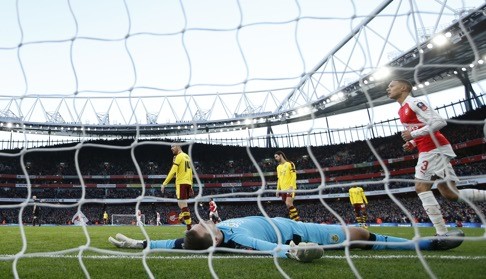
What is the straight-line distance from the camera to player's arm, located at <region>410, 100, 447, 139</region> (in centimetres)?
351

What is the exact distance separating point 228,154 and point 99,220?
14879mm

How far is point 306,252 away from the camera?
2859mm

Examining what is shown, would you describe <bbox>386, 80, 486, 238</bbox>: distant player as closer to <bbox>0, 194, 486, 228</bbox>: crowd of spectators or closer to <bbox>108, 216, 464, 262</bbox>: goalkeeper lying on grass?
<bbox>108, 216, 464, 262</bbox>: goalkeeper lying on grass

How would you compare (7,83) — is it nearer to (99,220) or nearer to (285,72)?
(285,72)

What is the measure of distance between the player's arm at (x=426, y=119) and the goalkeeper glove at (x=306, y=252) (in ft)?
5.37

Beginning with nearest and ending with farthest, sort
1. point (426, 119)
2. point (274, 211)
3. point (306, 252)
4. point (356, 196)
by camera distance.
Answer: point (306, 252) → point (426, 119) → point (356, 196) → point (274, 211)

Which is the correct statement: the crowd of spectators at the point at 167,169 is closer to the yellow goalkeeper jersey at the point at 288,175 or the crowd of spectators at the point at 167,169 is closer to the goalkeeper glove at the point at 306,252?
the yellow goalkeeper jersey at the point at 288,175

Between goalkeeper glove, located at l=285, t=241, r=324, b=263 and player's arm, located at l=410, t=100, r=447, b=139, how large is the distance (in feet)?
5.37

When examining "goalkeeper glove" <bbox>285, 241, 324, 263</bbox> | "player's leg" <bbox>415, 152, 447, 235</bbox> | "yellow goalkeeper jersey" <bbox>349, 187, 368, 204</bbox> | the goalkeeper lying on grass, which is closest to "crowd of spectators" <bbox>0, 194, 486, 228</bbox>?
"yellow goalkeeper jersey" <bbox>349, 187, 368, 204</bbox>

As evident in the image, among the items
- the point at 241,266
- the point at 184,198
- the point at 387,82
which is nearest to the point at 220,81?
the point at 241,266

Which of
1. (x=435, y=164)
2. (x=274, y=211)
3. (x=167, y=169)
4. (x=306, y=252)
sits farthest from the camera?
(x=167, y=169)

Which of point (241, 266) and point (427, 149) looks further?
point (427, 149)

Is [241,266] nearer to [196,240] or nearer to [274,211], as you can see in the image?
[196,240]

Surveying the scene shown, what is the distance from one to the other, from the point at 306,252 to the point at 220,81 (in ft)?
7.44
